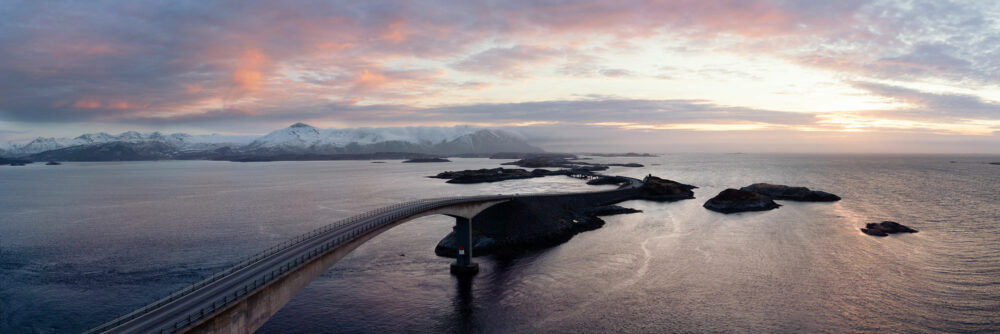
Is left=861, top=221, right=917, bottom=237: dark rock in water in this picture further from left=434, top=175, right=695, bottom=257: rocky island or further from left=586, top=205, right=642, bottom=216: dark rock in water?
left=434, top=175, right=695, bottom=257: rocky island

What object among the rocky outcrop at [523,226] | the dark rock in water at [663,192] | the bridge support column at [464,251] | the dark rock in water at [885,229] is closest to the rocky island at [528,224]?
the rocky outcrop at [523,226]

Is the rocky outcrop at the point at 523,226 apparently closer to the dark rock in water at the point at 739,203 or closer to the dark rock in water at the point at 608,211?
the dark rock in water at the point at 608,211

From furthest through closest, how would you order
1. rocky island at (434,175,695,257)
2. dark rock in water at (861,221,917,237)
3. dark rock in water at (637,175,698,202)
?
1. dark rock in water at (637,175,698,202)
2. dark rock in water at (861,221,917,237)
3. rocky island at (434,175,695,257)

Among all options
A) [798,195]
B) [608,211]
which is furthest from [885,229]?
[608,211]

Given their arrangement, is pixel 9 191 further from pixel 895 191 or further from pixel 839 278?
pixel 895 191

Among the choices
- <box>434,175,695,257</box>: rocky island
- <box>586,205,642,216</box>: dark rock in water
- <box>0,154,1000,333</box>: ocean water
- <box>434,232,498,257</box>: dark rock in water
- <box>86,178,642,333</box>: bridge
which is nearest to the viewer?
<box>86,178,642,333</box>: bridge

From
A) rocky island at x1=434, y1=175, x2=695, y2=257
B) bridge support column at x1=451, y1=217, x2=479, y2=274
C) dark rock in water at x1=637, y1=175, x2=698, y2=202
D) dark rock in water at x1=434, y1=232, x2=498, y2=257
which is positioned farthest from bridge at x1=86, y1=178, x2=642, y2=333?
dark rock in water at x1=637, y1=175, x2=698, y2=202
